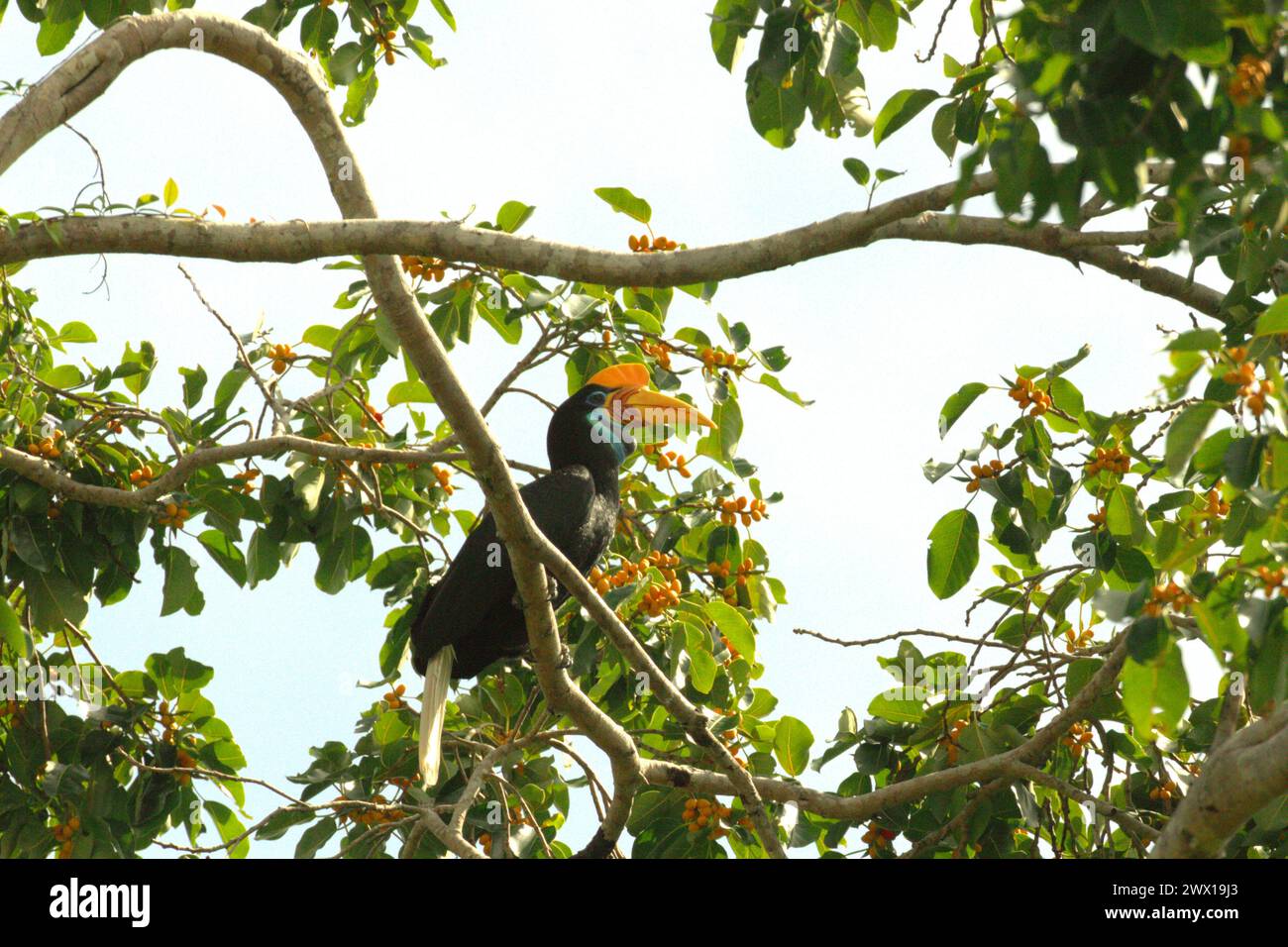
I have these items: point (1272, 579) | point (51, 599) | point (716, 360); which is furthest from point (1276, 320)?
point (51, 599)

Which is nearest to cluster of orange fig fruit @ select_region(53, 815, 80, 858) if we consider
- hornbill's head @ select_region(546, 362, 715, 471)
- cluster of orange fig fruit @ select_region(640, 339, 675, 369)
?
hornbill's head @ select_region(546, 362, 715, 471)

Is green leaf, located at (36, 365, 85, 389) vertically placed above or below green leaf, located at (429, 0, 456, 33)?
below

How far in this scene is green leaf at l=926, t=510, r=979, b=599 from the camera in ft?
13.6

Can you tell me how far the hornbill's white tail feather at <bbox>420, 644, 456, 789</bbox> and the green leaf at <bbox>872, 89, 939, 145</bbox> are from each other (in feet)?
8.20

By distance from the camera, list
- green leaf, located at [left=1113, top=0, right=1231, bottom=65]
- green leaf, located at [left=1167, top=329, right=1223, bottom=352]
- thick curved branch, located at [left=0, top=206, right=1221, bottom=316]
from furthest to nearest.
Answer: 1. thick curved branch, located at [left=0, top=206, right=1221, bottom=316]
2. green leaf, located at [left=1167, top=329, right=1223, bottom=352]
3. green leaf, located at [left=1113, top=0, right=1231, bottom=65]

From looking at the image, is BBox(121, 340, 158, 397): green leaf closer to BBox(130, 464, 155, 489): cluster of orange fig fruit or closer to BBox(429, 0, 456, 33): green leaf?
BBox(130, 464, 155, 489): cluster of orange fig fruit

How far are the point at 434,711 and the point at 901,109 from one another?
8.56ft

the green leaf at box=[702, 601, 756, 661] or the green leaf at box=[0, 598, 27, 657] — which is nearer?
the green leaf at box=[0, 598, 27, 657]

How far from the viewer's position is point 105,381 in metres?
4.89

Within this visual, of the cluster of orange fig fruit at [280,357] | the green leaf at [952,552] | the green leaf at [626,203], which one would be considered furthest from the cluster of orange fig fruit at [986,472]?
the cluster of orange fig fruit at [280,357]

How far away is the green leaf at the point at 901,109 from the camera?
387 cm

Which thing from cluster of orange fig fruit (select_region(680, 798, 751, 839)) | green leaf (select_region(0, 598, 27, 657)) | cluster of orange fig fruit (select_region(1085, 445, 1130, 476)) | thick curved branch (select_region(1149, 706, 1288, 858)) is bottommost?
thick curved branch (select_region(1149, 706, 1288, 858))

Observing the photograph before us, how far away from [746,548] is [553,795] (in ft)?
4.47

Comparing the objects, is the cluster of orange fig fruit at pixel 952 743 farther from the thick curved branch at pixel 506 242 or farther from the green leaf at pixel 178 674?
the green leaf at pixel 178 674
